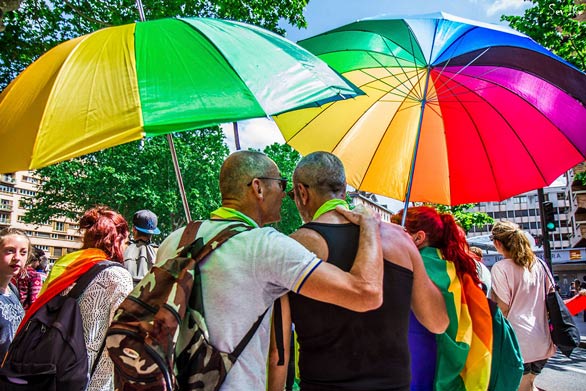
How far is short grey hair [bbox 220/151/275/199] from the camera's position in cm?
193

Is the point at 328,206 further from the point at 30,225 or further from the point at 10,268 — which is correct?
the point at 30,225

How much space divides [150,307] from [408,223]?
1.84 metres

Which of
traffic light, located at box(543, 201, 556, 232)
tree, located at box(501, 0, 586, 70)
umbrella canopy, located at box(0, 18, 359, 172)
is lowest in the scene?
traffic light, located at box(543, 201, 556, 232)

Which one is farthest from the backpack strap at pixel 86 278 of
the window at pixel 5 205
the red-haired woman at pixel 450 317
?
the window at pixel 5 205

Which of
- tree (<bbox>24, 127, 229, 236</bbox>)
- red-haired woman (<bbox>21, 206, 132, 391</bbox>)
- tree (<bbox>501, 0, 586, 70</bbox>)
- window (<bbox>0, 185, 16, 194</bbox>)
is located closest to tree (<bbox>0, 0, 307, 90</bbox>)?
tree (<bbox>501, 0, 586, 70</bbox>)

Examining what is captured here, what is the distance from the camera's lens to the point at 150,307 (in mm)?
1553

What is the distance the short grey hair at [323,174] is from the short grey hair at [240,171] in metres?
0.27

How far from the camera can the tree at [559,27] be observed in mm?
11727

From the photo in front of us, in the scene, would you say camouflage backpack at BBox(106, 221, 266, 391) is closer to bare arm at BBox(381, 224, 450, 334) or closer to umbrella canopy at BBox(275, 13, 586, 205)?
bare arm at BBox(381, 224, 450, 334)

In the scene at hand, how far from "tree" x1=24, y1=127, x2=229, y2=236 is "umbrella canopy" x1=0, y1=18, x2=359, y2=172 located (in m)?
22.4

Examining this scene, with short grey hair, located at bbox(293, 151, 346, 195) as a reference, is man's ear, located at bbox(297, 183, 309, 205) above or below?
below

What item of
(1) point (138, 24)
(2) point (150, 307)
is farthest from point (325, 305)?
(1) point (138, 24)

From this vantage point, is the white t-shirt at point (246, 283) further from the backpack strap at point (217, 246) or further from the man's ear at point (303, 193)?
the man's ear at point (303, 193)

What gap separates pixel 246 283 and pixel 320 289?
0.29 metres
